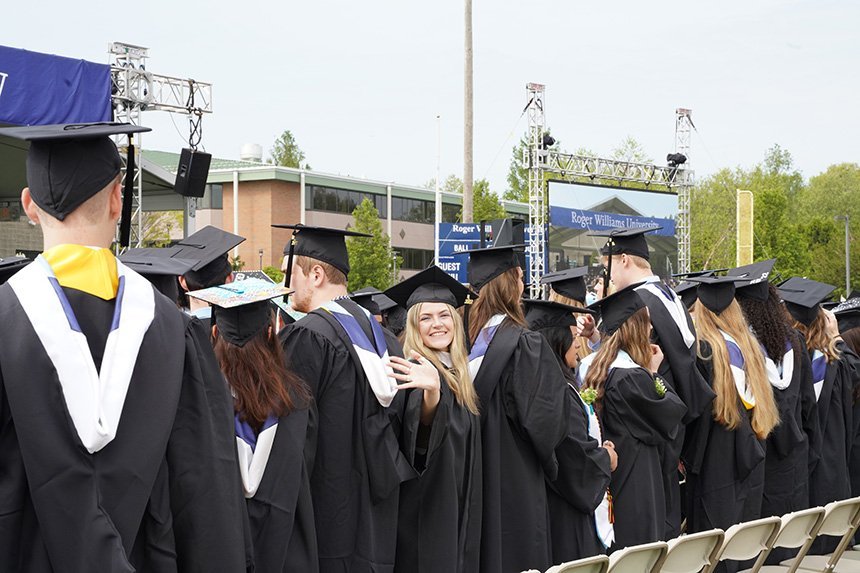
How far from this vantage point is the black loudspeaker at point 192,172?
41.3 feet

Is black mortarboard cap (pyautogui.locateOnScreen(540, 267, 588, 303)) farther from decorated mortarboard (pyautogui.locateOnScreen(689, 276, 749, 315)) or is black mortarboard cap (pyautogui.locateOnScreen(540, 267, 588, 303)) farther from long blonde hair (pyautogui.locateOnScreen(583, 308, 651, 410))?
long blonde hair (pyautogui.locateOnScreen(583, 308, 651, 410))

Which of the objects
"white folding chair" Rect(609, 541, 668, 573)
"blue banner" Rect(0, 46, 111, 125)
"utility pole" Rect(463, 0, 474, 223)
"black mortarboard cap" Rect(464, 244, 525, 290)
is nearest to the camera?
"white folding chair" Rect(609, 541, 668, 573)

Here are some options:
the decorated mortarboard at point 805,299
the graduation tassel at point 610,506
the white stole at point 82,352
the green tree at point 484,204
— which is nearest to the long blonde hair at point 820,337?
the decorated mortarboard at point 805,299

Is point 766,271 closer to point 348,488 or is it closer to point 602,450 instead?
point 602,450

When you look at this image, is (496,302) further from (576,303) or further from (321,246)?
(576,303)

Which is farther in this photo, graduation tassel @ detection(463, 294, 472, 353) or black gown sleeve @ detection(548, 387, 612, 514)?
graduation tassel @ detection(463, 294, 472, 353)

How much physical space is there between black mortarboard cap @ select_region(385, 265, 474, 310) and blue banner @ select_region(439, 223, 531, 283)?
1410 cm

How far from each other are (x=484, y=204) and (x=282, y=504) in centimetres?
3506

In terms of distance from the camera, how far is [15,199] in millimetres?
18672

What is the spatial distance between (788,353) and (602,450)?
2.06m

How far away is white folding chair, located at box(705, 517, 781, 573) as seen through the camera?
3842 mm

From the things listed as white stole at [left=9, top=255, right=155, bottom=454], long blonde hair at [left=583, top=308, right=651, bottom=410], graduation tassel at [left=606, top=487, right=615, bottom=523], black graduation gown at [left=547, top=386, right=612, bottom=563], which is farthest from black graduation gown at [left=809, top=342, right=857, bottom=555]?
white stole at [left=9, top=255, right=155, bottom=454]

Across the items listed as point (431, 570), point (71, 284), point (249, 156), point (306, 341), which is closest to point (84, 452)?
point (71, 284)

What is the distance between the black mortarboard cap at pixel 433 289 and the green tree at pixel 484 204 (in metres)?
33.0
